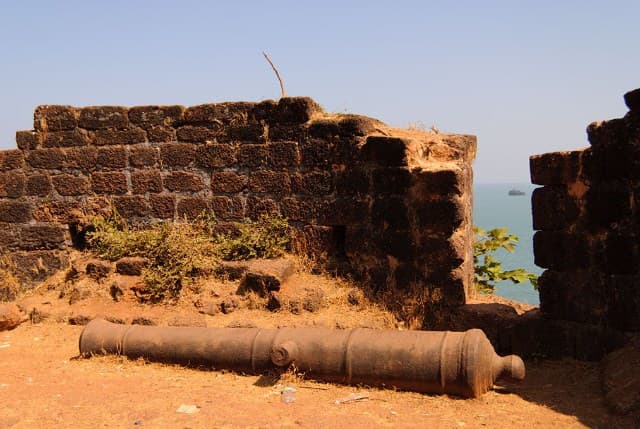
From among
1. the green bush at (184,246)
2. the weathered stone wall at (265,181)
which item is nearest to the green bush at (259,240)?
the green bush at (184,246)

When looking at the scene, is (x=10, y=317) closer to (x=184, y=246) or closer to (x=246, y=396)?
(x=184, y=246)

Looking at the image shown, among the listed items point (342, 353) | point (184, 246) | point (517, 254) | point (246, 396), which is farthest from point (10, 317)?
point (517, 254)

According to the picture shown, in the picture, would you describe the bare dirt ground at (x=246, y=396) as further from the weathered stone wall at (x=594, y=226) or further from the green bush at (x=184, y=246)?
the weathered stone wall at (x=594, y=226)

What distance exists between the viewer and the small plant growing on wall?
9.05m

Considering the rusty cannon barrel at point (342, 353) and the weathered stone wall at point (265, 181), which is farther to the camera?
the weathered stone wall at point (265, 181)

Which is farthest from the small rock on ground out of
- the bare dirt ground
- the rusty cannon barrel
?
the rusty cannon barrel

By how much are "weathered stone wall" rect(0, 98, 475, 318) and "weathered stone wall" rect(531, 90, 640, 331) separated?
0.91 m

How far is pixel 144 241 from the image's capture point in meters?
8.34

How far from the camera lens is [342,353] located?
19.1ft

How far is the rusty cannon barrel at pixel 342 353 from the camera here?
5.50 metres

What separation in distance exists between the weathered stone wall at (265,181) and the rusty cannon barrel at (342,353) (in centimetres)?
166

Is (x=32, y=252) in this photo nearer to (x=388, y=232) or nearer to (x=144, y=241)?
(x=144, y=241)

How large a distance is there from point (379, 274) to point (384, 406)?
8.04ft

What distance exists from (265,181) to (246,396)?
3287mm
